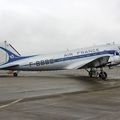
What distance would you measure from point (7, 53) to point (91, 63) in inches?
513

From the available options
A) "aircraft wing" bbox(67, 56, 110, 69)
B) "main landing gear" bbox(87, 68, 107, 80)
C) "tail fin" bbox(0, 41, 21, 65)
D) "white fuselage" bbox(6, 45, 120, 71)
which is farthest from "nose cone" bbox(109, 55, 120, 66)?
"tail fin" bbox(0, 41, 21, 65)

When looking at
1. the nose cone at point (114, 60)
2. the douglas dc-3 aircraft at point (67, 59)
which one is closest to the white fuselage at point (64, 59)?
the douglas dc-3 aircraft at point (67, 59)

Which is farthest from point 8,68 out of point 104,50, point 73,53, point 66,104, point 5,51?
point 66,104

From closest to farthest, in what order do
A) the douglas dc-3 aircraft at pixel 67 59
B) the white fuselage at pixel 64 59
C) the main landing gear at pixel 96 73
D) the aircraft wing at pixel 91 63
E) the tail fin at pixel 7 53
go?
the aircraft wing at pixel 91 63
the main landing gear at pixel 96 73
the douglas dc-3 aircraft at pixel 67 59
the white fuselage at pixel 64 59
the tail fin at pixel 7 53

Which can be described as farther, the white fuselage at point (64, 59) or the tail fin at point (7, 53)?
the tail fin at point (7, 53)

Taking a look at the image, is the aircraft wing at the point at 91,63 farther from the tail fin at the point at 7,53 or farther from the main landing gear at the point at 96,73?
the tail fin at the point at 7,53

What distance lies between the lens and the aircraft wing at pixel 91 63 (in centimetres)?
4091

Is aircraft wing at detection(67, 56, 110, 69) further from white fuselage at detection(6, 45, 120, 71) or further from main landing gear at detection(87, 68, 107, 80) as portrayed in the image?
main landing gear at detection(87, 68, 107, 80)

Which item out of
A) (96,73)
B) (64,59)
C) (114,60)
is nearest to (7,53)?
(64,59)

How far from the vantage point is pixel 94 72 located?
44781 millimetres

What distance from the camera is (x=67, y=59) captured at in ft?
146

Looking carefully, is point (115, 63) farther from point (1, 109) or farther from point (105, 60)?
point (1, 109)

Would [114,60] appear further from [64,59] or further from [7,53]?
[7,53]

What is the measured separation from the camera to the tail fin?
47.2 meters
